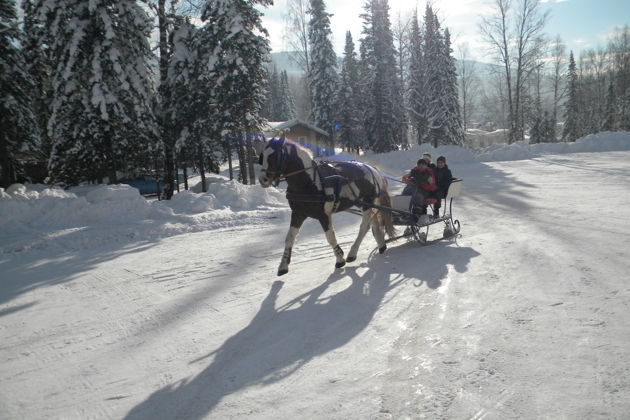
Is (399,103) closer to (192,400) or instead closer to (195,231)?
(195,231)

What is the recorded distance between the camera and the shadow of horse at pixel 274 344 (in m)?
3.26

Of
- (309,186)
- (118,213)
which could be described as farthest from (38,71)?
(309,186)

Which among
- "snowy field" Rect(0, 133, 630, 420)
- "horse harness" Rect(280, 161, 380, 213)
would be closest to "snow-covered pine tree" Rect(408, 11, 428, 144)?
"snowy field" Rect(0, 133, 630, 420)

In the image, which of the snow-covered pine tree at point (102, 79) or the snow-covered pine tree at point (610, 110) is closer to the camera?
the snow-covered pine tree at point (102, 79)

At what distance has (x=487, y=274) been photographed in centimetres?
582

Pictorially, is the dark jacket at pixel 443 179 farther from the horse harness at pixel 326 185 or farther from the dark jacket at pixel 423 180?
the horse harness at pixel 326 185

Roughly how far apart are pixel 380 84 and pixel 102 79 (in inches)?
1281

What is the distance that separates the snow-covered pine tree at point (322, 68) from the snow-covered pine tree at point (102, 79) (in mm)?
25100

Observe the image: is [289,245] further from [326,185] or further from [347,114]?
[347,114]

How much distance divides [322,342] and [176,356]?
1507mm

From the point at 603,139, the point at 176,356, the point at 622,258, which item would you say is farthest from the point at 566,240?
the point at 603,139

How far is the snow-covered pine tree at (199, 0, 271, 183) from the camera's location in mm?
20281

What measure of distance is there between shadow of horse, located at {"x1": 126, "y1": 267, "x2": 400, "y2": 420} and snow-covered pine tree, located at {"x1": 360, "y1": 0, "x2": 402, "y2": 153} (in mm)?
38253

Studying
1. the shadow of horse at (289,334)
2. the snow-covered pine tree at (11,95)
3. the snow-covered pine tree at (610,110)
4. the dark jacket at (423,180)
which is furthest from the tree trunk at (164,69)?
the snow-covered pine tree at (610,110)
